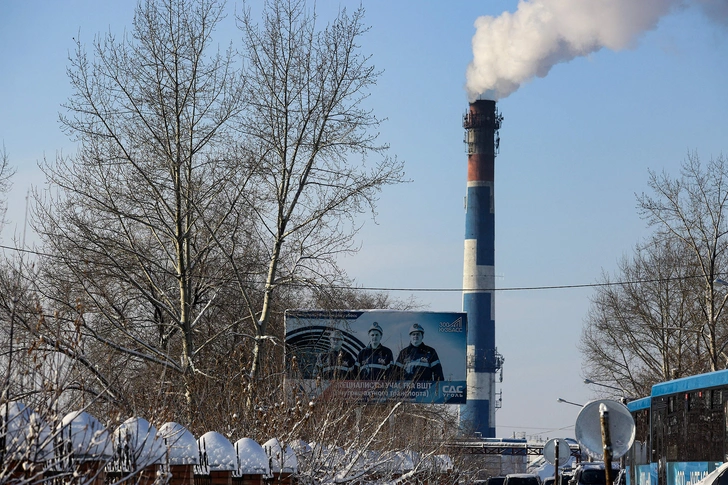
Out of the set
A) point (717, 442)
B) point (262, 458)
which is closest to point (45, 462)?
point (262, 458)

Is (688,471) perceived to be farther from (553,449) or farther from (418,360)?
(418,360)

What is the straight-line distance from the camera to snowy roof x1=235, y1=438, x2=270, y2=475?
1132 centimetres

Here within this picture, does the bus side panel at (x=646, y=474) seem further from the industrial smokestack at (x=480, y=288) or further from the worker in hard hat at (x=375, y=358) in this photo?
the industrial smokestack at (x=480, y=288)

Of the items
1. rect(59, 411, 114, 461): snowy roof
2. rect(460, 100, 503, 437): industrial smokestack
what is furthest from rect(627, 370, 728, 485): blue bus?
rect(460, 100, 503, 437): industrial smokestack

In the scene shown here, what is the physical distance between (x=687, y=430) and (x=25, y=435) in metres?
14.8

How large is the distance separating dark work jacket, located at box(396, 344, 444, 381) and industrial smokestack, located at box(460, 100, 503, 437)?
35.0m

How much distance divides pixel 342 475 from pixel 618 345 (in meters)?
34.8

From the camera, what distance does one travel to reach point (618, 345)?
153 feet

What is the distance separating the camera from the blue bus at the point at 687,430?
17359 mm

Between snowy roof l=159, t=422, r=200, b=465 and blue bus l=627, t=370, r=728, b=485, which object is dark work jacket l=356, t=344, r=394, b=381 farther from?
snowy roof l=159, t=422, r=200, b=465

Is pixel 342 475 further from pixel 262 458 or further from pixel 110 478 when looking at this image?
pixel 110 478

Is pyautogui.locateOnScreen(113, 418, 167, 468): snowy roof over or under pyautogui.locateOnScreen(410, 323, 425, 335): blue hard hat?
under

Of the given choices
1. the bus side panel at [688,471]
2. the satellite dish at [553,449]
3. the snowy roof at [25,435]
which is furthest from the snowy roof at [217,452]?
the satellite dish at [553,449]

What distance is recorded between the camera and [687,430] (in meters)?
18.9
